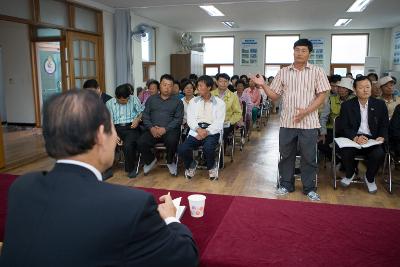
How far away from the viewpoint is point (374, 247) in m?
1.35

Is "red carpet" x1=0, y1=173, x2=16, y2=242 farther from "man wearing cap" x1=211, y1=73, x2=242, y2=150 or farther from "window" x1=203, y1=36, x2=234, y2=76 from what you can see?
"window" x1=203, y1=36, x2=234, y2=76

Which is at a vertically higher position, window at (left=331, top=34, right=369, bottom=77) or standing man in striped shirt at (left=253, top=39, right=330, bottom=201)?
window at (left=331, top=34, right=369, bottom=77)

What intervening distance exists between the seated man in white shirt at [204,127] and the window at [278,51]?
8747 mm

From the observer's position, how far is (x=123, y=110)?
4.73 meters

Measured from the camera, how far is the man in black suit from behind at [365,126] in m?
3.82

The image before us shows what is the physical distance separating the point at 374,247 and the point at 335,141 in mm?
2794

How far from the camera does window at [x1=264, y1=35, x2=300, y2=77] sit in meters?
12.6

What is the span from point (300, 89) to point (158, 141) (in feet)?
6.40

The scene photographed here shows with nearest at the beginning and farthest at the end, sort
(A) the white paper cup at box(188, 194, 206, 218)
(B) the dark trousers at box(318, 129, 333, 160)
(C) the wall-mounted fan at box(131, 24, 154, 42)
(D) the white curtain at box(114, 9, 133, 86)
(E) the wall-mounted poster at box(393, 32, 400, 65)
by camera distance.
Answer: (A) the white paper cup at box(188, 194, 206, 218), (B) the dark trousers at box(318, 129, 333, 160), (D) the white curtain at box(114, 9, 133, 86), (C) the wall-mounted fan at box(131, 24, 154, 42), (E) the wall-mounted poster at box(393, 32, 400, 65)

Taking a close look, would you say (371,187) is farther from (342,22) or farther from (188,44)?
(188,44)

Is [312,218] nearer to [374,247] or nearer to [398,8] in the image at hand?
[374,247]

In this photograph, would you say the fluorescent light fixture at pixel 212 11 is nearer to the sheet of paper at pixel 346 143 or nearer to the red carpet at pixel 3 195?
the sheet of paper at pixel 346 143

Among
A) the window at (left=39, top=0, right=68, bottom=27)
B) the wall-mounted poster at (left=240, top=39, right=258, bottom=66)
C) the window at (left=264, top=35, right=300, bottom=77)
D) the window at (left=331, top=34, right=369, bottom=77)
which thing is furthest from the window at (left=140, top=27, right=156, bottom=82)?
the window at (left=331, top=34, right=369, bottom=77)

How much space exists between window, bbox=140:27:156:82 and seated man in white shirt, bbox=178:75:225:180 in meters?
5.33
